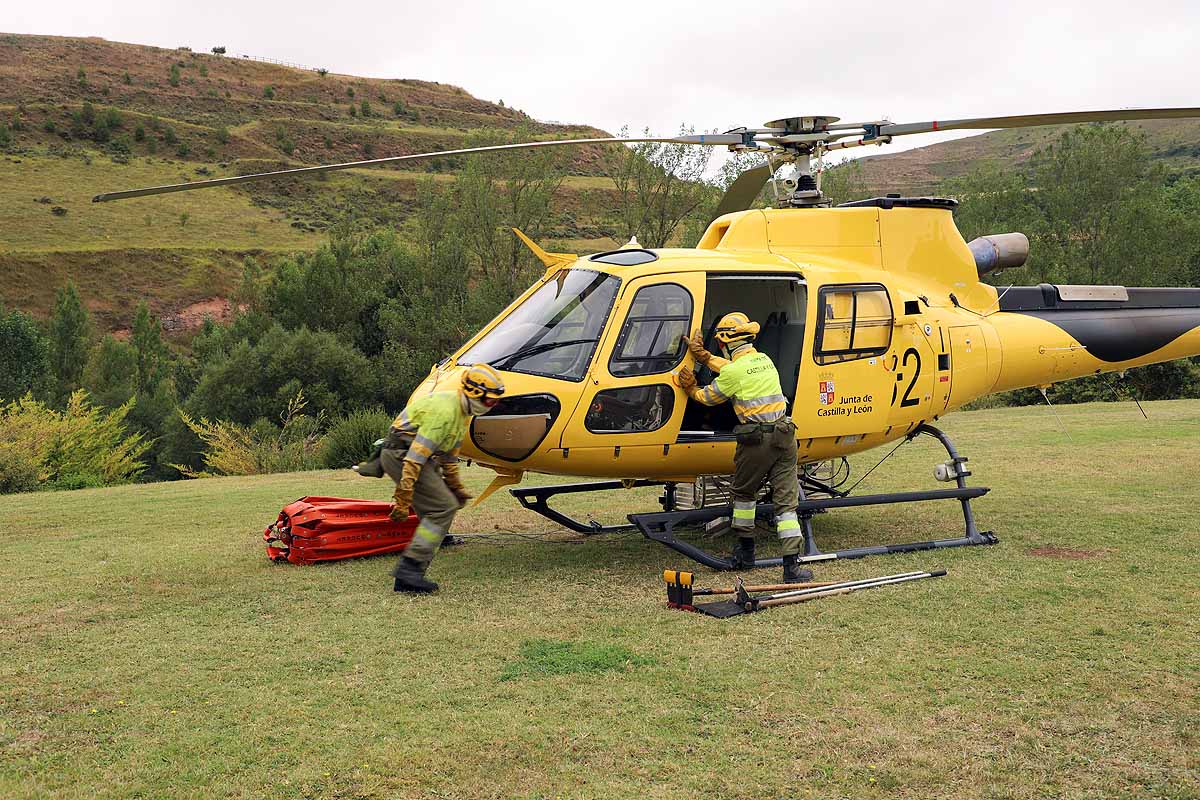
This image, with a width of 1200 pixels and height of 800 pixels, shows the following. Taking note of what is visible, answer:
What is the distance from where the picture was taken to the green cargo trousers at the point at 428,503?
711 centimetres

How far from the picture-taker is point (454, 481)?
23.9 feet

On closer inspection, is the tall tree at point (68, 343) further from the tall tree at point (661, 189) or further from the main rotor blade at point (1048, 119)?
the main rotor blade at point (1048, 119)

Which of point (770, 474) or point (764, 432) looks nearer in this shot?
point (764, 432)

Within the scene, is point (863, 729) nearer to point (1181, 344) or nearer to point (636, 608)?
point (636, 608)

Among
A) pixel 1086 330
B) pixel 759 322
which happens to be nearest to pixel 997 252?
pixel 1086 330

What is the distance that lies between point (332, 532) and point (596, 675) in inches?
145

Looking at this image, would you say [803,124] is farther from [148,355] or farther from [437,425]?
[148,355]

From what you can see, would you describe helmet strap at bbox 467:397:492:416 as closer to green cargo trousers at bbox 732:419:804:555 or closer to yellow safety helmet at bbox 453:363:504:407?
yellow safety helmet at bbox 453:363:504:407

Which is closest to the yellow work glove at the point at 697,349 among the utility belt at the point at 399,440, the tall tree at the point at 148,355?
the utility belt at the point at 399,440

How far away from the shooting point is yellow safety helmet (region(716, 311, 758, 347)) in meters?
7.35

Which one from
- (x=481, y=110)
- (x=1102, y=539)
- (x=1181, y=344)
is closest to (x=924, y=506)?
(x=1102, y=539)

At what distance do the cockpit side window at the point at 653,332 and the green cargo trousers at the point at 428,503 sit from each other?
5.00 feet

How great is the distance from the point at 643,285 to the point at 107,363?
126 ft

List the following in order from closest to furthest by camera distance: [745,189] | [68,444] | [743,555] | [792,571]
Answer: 1. [792,571]
2. [743,555]
3. [745,189]
4. [68,444]
